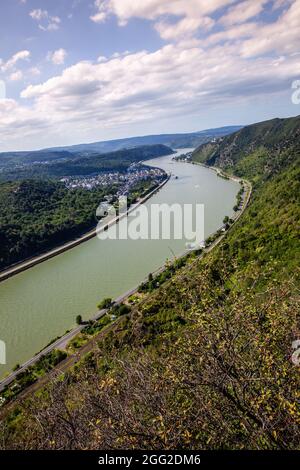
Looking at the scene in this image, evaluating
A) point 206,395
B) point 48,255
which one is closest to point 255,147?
point 48,255

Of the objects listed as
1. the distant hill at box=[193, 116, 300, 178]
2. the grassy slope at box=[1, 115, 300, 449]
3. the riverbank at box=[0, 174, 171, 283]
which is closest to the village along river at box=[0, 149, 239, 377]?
the riverbank at box=[0, 174, 171, 283]

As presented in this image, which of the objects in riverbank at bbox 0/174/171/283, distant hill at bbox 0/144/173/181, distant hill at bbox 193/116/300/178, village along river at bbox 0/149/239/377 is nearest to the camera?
village along river at bbox 0/149/239/377

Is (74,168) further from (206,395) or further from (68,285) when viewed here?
(206,395)

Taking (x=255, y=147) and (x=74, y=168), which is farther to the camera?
(x=74, y=168)

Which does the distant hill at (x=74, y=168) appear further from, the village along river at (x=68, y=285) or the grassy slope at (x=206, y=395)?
the grassy slope at (x=206, y=395)

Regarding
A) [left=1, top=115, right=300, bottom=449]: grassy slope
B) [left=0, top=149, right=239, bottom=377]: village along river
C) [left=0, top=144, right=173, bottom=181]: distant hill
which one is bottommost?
[left=0, top=149, right=239, bottom=377]: village along river

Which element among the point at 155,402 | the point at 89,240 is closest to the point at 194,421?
the point at 155,402

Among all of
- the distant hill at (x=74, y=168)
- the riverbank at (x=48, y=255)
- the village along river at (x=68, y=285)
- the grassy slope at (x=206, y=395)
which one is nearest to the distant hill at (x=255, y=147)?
the distant hill at (x=74, y=168)

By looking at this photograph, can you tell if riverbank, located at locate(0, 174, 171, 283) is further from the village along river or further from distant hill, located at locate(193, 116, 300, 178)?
distant hill, located at locate(193, 116, 300, 178)
